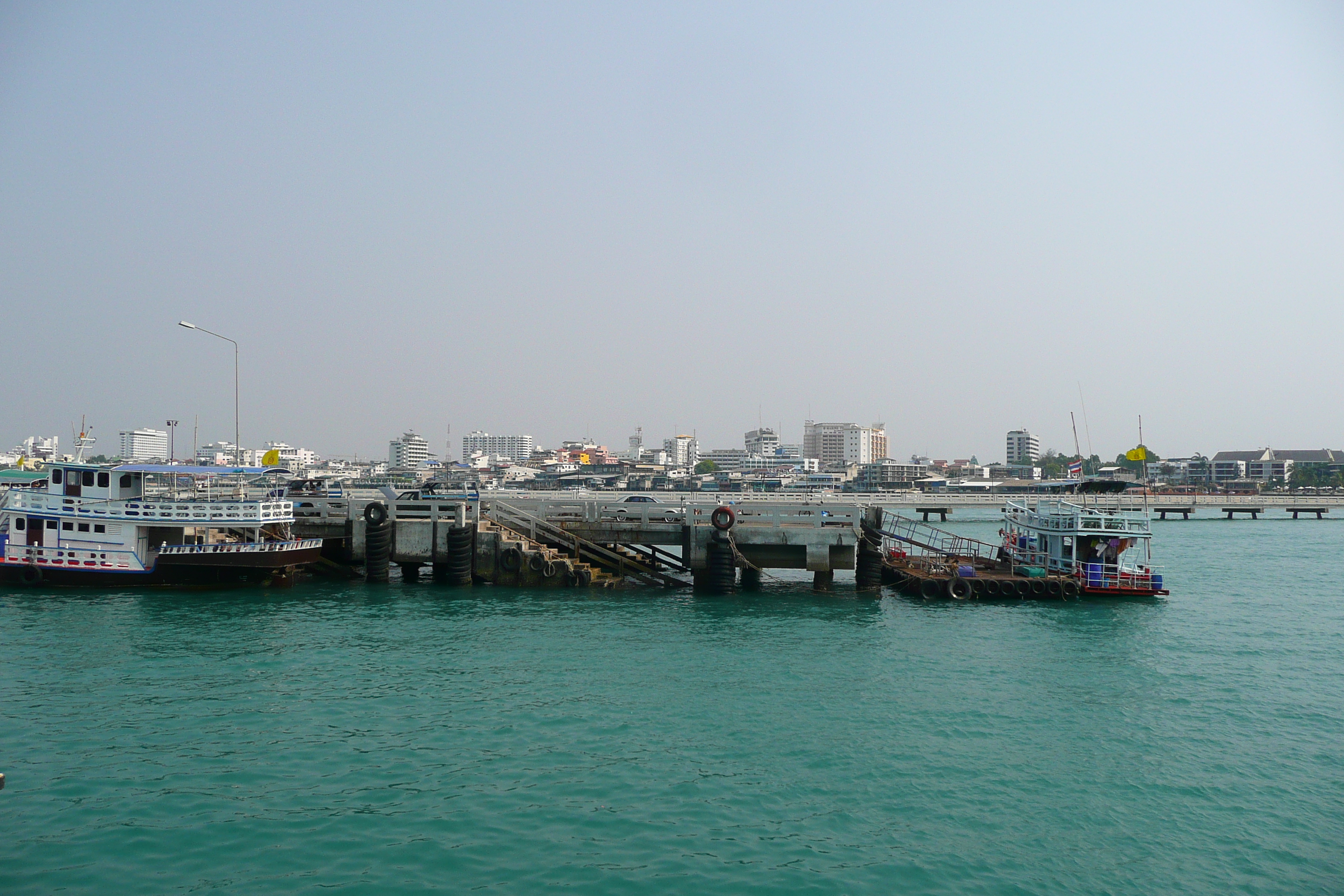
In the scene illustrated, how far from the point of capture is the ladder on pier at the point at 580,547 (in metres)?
36.8

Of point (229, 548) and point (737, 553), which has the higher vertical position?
point (229, 548)

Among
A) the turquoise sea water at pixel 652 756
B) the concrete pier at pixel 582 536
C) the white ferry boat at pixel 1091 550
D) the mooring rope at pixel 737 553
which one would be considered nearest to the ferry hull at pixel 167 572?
the turquoise sea water at pixel 652 756

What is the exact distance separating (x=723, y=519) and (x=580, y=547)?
21.6 feet

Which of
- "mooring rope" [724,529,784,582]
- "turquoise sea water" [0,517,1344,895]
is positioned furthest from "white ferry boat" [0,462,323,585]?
"mooring rope" [724,529,784,582]

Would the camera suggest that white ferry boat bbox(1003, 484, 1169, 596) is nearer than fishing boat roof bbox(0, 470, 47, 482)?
Yes

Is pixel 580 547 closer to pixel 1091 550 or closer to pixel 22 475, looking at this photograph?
pixel 1091 550

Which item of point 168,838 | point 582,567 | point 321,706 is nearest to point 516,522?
point 582,567

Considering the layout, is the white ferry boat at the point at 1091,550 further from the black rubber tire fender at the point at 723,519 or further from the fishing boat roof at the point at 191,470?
the fishing boat roof at the point at 191,470

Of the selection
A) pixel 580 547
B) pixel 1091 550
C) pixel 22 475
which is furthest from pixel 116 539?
pixel 1091 550

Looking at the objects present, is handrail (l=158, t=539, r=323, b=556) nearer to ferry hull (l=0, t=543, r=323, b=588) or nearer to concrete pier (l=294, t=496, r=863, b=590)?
ferry hull (l=0, t=543, r=323, b=588)

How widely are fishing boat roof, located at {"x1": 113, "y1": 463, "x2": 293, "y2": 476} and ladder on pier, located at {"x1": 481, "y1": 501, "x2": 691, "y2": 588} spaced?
32.3 feet

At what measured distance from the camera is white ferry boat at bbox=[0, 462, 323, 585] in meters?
33.1

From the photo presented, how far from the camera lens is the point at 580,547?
37188 mm

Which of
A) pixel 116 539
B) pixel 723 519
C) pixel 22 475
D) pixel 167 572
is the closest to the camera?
pixel 167 572
